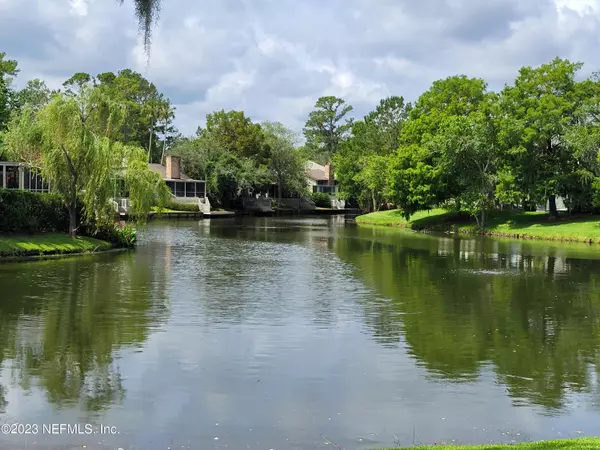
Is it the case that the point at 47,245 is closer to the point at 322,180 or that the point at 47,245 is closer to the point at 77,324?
the point at 77,324

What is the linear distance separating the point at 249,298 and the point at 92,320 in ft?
17.8

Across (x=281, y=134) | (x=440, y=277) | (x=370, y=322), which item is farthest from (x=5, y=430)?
(x=281, y=134)

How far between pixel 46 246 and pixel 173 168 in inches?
2072

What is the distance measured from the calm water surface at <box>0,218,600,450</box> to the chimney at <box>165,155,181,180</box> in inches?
2155

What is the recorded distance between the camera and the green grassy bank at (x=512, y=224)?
161 feet

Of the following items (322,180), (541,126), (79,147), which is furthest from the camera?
(322,180)

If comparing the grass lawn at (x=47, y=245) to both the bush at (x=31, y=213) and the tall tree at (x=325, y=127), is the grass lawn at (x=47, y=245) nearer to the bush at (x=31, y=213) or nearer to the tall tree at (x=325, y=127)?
the bush at (x=31, y=213)

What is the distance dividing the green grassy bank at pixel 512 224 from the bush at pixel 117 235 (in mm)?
29530

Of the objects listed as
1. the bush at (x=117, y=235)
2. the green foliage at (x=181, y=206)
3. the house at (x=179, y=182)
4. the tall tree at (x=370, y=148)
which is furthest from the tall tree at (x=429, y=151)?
the bush at (x=117, y=235)

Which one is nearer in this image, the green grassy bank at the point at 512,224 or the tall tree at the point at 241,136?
the green grassy bank at the point at 512,224

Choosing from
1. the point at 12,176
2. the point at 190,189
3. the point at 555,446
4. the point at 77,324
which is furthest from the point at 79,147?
the point at 190,189

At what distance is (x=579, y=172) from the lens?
5209 centimetres

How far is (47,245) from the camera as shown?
3091 centimetres

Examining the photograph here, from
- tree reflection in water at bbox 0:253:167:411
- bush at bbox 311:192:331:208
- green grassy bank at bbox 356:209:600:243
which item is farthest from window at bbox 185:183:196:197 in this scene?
tree reflection in water at bbox 0:253:167:411
